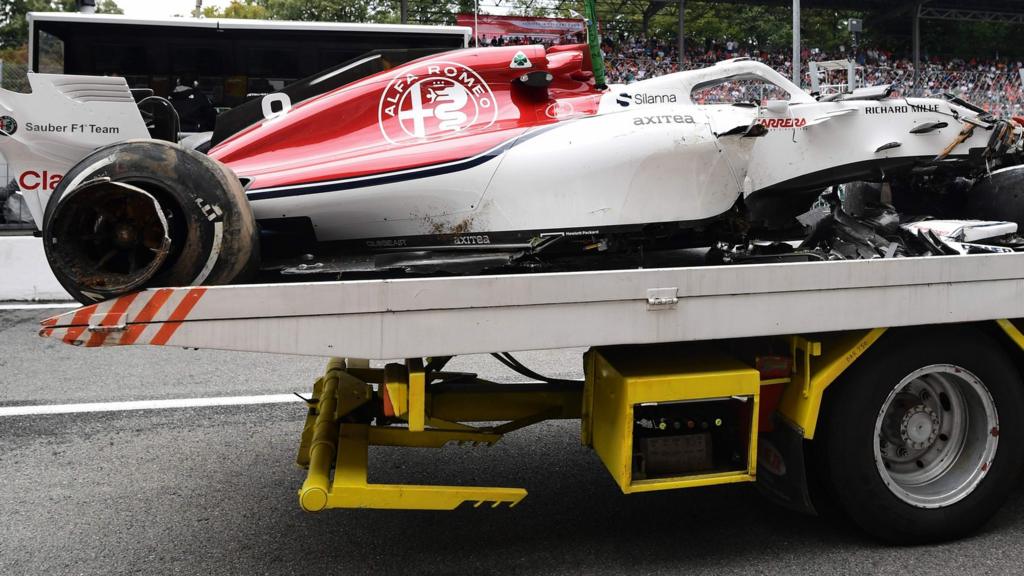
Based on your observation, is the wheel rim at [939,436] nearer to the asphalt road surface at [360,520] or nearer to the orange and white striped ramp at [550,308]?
the asphalt road surface at [360,520]

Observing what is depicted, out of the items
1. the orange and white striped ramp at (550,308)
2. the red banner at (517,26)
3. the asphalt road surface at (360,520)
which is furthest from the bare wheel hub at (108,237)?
the red banner at (517,26)

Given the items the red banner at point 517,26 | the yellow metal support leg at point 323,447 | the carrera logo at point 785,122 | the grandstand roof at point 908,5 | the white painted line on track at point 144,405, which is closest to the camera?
the yellow metal support leg at point 323,447

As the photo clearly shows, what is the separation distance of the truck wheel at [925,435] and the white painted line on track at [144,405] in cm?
377

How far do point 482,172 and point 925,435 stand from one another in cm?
224

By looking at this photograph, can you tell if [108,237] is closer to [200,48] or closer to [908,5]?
[200,48]

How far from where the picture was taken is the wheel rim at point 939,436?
11.5 feet

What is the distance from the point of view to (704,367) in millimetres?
3330

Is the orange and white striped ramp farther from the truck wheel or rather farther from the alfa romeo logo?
the alfa romeo logo

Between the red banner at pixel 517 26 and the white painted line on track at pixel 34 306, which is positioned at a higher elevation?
the red banner at pixel 517 26

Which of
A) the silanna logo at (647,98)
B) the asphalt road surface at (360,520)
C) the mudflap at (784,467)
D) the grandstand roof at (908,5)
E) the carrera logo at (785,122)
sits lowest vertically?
the asphalt road surface at (360,520)

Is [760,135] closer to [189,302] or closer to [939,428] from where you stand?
[939,428]

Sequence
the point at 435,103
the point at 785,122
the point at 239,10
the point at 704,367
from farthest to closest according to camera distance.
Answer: the point at 239,10 → the point at 785,122 → the point at 435,103 → the point at 704,367

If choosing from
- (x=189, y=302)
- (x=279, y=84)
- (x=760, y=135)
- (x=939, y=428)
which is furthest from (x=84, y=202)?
(x=279, y=84)

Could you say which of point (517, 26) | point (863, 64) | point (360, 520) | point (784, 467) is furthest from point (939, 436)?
point (863, 64)
